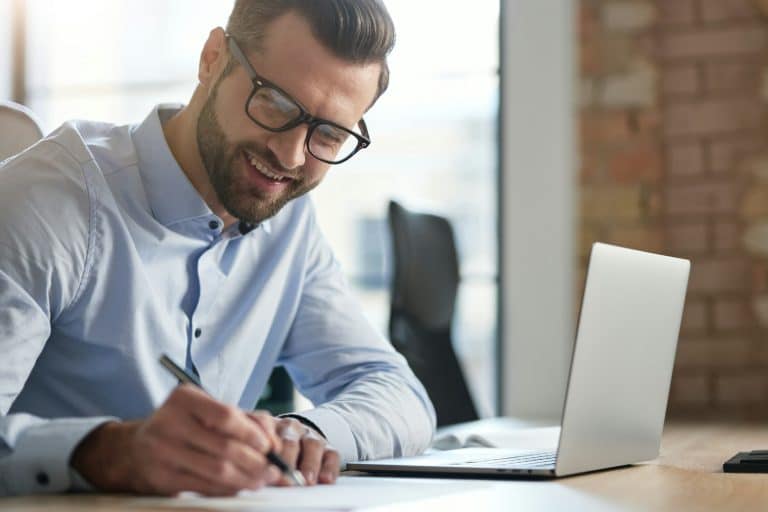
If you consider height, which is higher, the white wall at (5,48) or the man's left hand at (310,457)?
the white wall at (5,48)

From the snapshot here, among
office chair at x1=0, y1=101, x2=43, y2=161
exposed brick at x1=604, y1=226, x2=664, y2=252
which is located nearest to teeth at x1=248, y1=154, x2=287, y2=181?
office chair at x1=0, y1=101, x2=43, y2=161

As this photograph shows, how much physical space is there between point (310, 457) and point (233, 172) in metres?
0.51

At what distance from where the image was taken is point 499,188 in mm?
3574

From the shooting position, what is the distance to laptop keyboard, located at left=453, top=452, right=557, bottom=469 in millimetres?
1222

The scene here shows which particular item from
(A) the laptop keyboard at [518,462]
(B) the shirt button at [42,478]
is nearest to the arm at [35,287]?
(B) the shirt button at [42,478]

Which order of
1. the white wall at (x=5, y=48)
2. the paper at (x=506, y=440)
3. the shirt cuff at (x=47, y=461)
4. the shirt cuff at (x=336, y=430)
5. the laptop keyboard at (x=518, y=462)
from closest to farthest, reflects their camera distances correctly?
the shirt cuff at (x=47, y=461)
the laptop keyboard at (x=518, y=462)
the shirt cuff at (x=336, y=430)
the paper at (x=506, y=440)
the white wall at (x=5, y=48)

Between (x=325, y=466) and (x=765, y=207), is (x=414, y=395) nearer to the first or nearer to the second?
(x=325, y=466)

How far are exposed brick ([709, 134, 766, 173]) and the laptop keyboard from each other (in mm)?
2055

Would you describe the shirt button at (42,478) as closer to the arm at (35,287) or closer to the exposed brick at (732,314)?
the arm at (35,287)

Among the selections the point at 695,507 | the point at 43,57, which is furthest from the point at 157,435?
the point at 43,57

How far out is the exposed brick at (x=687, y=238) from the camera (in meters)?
3.21

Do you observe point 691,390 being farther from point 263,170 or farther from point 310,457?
point 310,457

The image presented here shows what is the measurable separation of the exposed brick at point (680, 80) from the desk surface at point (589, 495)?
203cm

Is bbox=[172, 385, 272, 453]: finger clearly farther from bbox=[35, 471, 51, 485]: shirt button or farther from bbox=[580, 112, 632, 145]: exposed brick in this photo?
bbox=[580, 112, 632, 145]: exposed brick
